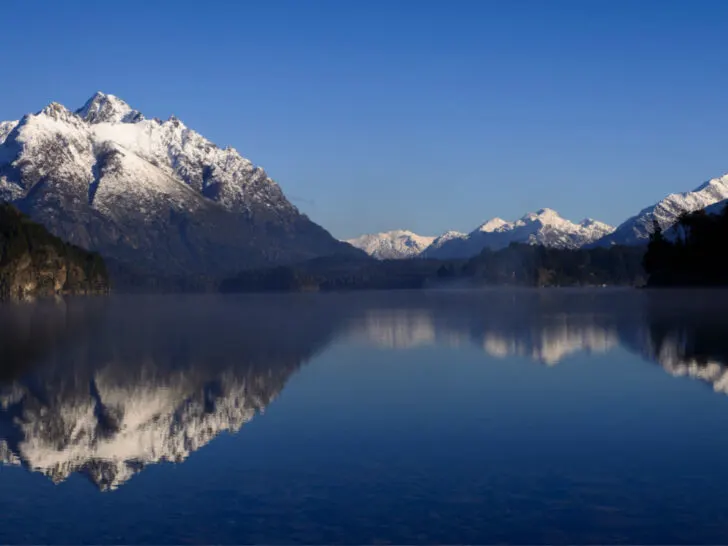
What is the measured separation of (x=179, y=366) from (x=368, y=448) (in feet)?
98.7

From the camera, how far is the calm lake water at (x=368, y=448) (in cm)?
A: 2323

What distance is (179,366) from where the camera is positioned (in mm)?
59719

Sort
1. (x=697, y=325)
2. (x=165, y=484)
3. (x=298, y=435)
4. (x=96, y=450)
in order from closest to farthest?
1. (x=165, y=484)
2. (x=96, y=450)
3. (x=298, y=435)
4. (x=697, y=325)

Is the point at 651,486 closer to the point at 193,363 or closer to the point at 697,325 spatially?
the point at 193,363

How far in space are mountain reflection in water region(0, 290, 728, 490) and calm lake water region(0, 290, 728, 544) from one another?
251 millimetres

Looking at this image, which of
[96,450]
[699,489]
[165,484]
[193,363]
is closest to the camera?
[699,489]

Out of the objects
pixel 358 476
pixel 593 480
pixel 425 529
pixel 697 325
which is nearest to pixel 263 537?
pixel 425 529

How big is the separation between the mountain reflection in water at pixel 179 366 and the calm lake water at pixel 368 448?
251mm

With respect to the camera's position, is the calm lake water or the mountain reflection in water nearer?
the calm lake water

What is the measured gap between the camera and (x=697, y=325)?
91.7 meters

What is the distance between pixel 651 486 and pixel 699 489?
1.42m

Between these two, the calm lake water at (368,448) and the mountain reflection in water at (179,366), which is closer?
the calm lake water at (368,448)

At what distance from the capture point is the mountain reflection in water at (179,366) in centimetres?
3375

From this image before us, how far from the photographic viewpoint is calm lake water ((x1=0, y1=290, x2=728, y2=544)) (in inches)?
915
